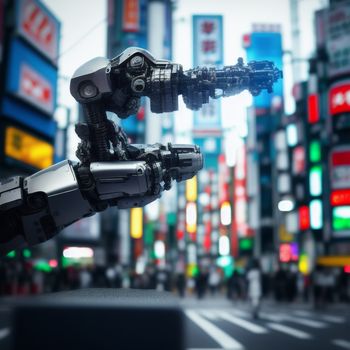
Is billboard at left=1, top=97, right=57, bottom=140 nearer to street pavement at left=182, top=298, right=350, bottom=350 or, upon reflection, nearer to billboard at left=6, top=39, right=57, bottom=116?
billboard at left=6, top=39, right=57, bottom=116

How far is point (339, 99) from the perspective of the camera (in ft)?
75.5

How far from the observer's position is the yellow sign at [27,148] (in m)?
16.0

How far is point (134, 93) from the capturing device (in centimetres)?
276

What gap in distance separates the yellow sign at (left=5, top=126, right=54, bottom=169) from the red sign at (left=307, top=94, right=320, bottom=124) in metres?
15.1

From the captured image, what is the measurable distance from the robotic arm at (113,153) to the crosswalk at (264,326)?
17.3 feet

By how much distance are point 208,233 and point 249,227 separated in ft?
95.9

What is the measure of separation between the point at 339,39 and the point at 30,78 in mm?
14276

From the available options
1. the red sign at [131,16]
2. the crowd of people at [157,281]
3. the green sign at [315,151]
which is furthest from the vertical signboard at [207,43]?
the green sign at [315,151]

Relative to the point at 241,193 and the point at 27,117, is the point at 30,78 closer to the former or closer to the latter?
the point at 27,117

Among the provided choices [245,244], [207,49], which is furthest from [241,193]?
[207,49]

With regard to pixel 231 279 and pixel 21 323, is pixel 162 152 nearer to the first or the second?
pixel 21 323

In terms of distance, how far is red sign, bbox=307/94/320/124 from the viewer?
26.8m

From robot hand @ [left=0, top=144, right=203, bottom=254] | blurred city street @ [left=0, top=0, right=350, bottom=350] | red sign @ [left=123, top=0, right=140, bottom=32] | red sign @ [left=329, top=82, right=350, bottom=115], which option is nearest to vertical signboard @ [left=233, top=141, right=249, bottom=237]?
blurred city street @ [left=0, top=0, right=350, bottom=350]

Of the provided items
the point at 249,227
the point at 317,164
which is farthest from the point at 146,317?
the point at 249,227
